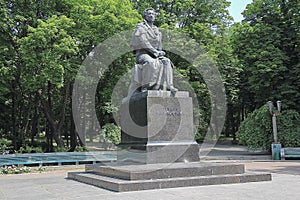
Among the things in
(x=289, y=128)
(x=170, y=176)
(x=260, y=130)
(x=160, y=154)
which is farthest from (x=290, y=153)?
(x=170, y=176)

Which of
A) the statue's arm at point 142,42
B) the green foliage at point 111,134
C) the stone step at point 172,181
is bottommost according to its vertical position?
the stone step at point 172,181

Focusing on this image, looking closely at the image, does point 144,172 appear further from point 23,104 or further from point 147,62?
point 23,104

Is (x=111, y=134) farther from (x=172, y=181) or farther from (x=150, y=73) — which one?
(x=172, y=181)

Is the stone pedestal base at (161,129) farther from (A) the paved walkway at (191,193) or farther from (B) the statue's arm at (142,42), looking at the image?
(A) the paved walkway at (191,193)

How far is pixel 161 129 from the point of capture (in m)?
9.27

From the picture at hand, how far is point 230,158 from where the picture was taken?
66.3 feet

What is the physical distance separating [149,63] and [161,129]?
2.01 meters

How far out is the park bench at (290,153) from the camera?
1912 cm

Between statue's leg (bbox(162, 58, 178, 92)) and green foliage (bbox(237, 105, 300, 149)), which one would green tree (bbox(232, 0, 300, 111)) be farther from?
statue's leg (bbox(162, 58, 178, 92))

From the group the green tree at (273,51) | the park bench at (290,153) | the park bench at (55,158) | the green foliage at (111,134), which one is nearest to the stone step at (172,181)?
the park bench at (55,158)

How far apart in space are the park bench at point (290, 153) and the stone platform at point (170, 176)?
38.5ft

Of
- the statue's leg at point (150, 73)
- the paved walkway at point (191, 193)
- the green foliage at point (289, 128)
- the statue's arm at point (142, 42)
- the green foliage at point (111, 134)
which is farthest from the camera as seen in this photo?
the green foliage at point (111, 134)

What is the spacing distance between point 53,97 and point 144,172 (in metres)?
21.9

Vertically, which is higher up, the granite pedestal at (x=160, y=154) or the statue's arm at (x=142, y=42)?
the statue's arm at (x=142, y=42)
